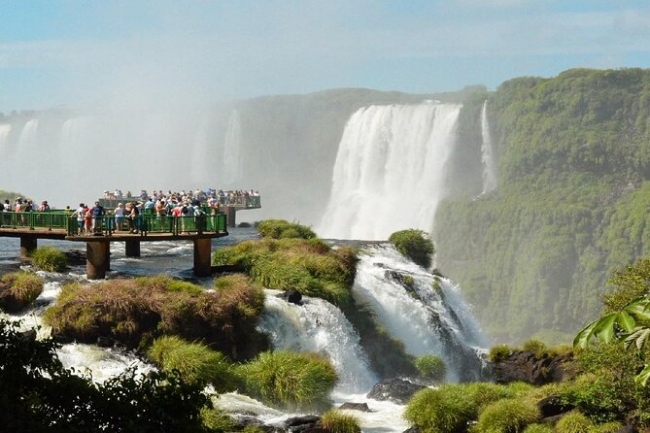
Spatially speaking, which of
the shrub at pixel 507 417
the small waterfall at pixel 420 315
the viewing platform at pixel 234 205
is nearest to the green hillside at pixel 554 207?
the viewing platform at pixel 234 205

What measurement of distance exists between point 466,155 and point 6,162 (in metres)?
51.7

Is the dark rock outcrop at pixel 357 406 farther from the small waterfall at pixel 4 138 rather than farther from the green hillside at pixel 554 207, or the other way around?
the small waterfall at pixel 4 138

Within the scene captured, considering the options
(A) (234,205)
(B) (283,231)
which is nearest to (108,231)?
(B) (283,231)

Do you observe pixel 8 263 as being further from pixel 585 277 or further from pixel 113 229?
pixel 585 277

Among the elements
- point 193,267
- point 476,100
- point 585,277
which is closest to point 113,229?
point 193,267

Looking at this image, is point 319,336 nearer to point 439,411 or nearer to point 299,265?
point 299,265

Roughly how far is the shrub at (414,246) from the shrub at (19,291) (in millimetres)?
17224

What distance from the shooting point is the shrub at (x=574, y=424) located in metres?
21.7

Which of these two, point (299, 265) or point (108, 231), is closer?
point (108, 231)

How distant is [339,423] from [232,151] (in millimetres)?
94337

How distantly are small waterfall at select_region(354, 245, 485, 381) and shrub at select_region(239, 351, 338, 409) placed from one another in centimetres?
780

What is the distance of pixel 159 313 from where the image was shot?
25.2 m

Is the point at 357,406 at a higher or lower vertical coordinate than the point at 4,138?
lower

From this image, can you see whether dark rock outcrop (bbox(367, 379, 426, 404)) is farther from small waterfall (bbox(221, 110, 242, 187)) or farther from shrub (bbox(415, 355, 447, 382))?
small waterfall (bbox(221, 110, 242, 187))
